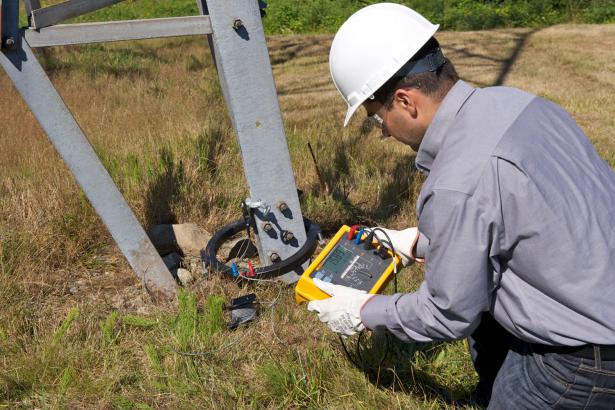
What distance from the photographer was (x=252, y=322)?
3129 millimetres

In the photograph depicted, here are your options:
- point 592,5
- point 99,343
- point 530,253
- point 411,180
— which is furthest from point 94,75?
point 592,5

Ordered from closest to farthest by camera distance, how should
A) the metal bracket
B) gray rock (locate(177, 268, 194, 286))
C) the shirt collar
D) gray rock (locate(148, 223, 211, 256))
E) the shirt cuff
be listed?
the shirt collar → the shirt cuff → the metal bracket → gray rock (locate(177, 268, 194, 286)) → gray rock (locate(148, 223, 211, 256))

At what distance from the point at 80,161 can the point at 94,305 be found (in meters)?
0.74

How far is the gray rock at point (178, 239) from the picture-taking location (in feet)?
12.7

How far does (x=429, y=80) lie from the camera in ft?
6.15

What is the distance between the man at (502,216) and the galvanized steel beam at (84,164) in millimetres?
→ 1492

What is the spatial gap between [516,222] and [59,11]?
2.20 metres

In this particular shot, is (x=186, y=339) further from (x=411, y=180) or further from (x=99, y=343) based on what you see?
(x=411, y=180)

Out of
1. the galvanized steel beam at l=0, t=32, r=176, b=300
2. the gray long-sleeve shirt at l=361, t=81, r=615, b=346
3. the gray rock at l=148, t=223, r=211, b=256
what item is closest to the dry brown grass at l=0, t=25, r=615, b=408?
the gray rock at l=148, t=223, r=211, b=256

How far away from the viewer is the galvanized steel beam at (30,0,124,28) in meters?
2.79

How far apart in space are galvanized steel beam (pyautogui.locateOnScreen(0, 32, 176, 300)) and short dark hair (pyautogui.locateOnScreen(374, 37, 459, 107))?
1.68 meters

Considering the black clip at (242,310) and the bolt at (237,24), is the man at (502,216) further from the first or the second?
the black clip at (242,310)

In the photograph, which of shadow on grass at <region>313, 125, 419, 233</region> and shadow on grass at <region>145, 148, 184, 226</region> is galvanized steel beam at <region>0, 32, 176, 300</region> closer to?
shadow on grass at <region>145, 148, 184, 226</region>

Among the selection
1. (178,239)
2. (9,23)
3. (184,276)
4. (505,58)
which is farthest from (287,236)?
(505,58)
